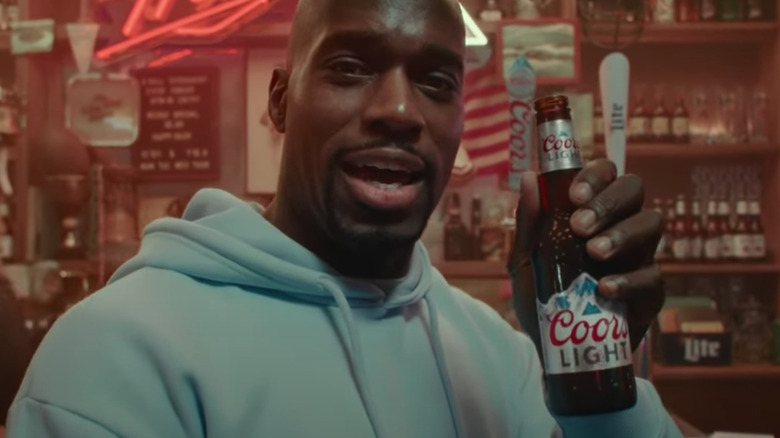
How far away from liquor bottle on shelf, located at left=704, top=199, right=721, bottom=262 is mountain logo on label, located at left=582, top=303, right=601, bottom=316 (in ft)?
8.29

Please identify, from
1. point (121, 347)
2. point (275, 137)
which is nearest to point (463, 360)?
point (121, 347)

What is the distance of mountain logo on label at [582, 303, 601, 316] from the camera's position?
2.93 ft

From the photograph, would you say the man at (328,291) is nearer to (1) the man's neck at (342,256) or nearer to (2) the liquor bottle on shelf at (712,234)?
(1) the man's neck at (342,256)

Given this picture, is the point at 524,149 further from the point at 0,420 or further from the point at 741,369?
the point at 741,369

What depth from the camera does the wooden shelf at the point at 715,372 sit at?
3.08 m

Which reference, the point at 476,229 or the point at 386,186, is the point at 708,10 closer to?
the point at 476,229

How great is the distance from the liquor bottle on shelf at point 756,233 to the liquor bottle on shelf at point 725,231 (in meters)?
0.07

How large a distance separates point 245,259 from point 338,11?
11.6 inches

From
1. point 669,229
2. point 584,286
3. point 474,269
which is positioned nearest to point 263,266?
point 584,286

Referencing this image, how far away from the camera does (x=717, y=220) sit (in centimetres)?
328

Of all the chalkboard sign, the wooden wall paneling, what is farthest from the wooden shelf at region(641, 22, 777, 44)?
the chalkboard sign

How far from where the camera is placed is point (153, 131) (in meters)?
3.22

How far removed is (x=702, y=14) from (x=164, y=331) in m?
2.89

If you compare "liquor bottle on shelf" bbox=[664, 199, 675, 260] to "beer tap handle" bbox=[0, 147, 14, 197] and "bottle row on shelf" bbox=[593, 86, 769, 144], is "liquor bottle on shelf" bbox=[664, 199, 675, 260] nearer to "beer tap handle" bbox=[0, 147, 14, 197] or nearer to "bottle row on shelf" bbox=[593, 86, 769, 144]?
"bottle row on shelf" bbox=[593, 86, 769, 144]
